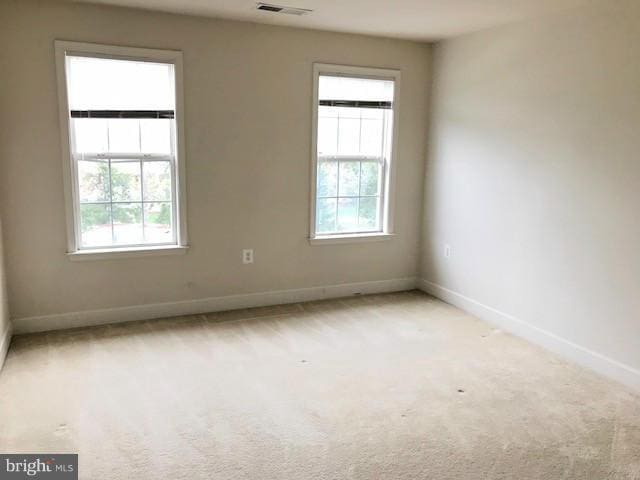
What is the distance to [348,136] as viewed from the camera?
4656mm

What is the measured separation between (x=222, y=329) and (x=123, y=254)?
37.6 inches

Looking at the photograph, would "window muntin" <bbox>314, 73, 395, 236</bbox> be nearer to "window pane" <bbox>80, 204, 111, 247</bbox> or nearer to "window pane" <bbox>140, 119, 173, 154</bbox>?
"window pane" <bbox>140, 119, 173, 154</bbox>

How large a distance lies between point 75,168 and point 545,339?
3645 mm

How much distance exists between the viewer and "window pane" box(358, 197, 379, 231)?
484 centimetres

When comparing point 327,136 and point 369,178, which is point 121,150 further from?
point 369,178

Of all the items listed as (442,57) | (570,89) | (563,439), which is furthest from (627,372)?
(442,57)

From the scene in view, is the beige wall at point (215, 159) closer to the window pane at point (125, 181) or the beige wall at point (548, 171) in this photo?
the window pane at point (125, 181)

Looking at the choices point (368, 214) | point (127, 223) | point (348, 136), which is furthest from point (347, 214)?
point (127, 223)

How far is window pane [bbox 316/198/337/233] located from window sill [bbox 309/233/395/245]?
0.08 metres

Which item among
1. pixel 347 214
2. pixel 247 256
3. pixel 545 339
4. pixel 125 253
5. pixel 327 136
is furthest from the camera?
pixel 347 214

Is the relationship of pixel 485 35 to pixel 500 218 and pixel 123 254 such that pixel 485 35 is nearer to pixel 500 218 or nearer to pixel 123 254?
pixel 500 218

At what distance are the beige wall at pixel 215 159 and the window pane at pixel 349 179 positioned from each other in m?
0.39

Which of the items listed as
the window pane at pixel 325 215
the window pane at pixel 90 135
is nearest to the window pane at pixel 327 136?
the window pane at pixel 325 215

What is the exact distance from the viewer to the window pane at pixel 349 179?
185 inches
